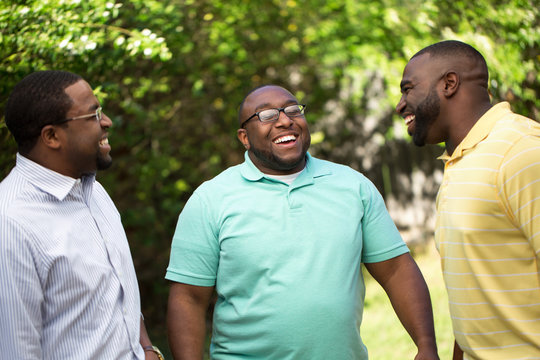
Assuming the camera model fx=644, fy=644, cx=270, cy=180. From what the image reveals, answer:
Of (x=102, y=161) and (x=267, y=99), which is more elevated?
(x=102, y=161)

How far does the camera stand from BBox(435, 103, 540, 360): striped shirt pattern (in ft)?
7.58

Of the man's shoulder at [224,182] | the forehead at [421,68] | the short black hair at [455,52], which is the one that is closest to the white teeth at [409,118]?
the forehead at [421,68]

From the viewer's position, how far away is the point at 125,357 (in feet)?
8.12

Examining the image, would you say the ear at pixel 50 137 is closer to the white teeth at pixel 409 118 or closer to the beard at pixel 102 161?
the beard at pixel 102 161

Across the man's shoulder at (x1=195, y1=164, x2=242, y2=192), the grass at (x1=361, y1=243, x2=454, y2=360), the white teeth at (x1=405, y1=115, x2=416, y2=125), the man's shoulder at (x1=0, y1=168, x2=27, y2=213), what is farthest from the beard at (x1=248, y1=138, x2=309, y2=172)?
the grass at (x1=361, y1=243, x2=454, y2=360)

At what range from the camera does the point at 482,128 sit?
2.57 metres

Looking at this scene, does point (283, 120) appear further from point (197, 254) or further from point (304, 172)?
point (197, 254)

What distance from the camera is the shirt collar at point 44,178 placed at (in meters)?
2.36

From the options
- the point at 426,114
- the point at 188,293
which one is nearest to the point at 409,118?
the point at 426,114

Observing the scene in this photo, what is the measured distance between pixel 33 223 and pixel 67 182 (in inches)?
10.1

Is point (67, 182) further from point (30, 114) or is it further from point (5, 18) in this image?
point (5, 18)

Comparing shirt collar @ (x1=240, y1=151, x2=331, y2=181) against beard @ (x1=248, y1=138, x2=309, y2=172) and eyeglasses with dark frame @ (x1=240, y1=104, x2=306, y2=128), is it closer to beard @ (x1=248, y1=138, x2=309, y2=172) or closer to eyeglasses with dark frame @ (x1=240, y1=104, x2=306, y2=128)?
beard @ (x1=248, y1=138, x2=309, y2=172)

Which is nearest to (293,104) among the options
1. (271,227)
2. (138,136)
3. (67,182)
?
(271,227)

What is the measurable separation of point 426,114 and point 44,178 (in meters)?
1.58
